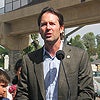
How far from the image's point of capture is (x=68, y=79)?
10.3 feet

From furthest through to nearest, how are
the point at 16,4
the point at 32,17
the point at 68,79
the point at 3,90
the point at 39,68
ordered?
the point at 16,4, the point at 32,17, the point at 3,90, the point at 39,68, the point at 68,79

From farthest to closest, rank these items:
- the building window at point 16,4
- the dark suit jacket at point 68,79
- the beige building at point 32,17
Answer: the building window at point 16,4 → the beige building at point 32,17 → the dark suit jacket at point 68,79

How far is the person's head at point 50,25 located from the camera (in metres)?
3.17

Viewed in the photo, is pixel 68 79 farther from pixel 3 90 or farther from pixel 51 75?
pixel 3 90

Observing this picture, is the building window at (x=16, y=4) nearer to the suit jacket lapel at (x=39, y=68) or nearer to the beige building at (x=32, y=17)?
the beige building at (x=32, y=17)

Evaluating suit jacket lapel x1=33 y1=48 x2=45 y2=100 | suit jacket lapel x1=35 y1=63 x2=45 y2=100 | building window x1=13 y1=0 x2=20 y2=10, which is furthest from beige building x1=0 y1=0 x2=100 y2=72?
suit jacket lapel x1=35 y1=63 x2=45 y2=100

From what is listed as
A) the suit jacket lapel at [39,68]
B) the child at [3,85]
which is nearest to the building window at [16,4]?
the child at [3,85]

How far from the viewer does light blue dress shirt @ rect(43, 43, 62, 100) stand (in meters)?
3.20

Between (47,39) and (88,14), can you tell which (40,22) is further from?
(88,14)

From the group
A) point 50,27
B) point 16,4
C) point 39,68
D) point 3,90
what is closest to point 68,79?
point 39,68

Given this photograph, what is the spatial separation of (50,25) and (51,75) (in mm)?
427

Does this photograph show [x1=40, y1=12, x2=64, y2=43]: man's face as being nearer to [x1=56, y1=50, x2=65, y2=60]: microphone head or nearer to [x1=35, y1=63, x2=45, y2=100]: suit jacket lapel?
[x1=56, y1=50, x2=65, y2=60]: microphone head

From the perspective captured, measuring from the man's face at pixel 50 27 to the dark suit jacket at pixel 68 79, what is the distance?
7.0 inches

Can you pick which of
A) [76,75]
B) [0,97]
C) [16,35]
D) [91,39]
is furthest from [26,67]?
[91,39]
